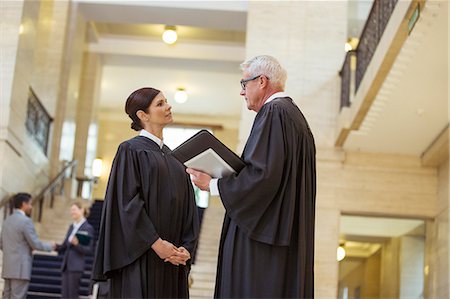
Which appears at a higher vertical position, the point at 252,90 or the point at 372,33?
the point at 372,33

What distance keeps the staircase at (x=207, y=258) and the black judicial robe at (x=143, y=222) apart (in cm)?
708

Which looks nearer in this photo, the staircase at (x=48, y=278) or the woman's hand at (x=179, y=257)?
the woman's hand at (x=179, y=257)

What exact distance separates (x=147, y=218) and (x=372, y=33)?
7.99 m

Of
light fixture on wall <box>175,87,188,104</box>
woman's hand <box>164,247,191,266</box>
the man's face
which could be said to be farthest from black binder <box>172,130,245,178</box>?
light fixture on wall <box>175,87,188,104</box>

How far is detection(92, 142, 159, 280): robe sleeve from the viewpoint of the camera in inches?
197

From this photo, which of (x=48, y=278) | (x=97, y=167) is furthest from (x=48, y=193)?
(x=97, y=167)

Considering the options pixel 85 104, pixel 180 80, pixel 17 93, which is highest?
pixel 180 80

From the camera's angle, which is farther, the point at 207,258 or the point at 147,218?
the point at 207,258

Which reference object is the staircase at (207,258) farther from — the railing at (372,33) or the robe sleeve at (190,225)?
the robe sleeve at (190,225)

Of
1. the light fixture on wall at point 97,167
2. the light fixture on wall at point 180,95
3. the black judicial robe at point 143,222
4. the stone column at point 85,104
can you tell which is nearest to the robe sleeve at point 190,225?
the black judicial robe at point 143,222

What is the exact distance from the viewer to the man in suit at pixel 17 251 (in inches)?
382

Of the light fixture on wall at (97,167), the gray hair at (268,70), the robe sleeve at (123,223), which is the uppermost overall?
the light fixture on wall at (97,167)

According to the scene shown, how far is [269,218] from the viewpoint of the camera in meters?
4.57

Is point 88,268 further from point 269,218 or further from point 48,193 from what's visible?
point 269,218
